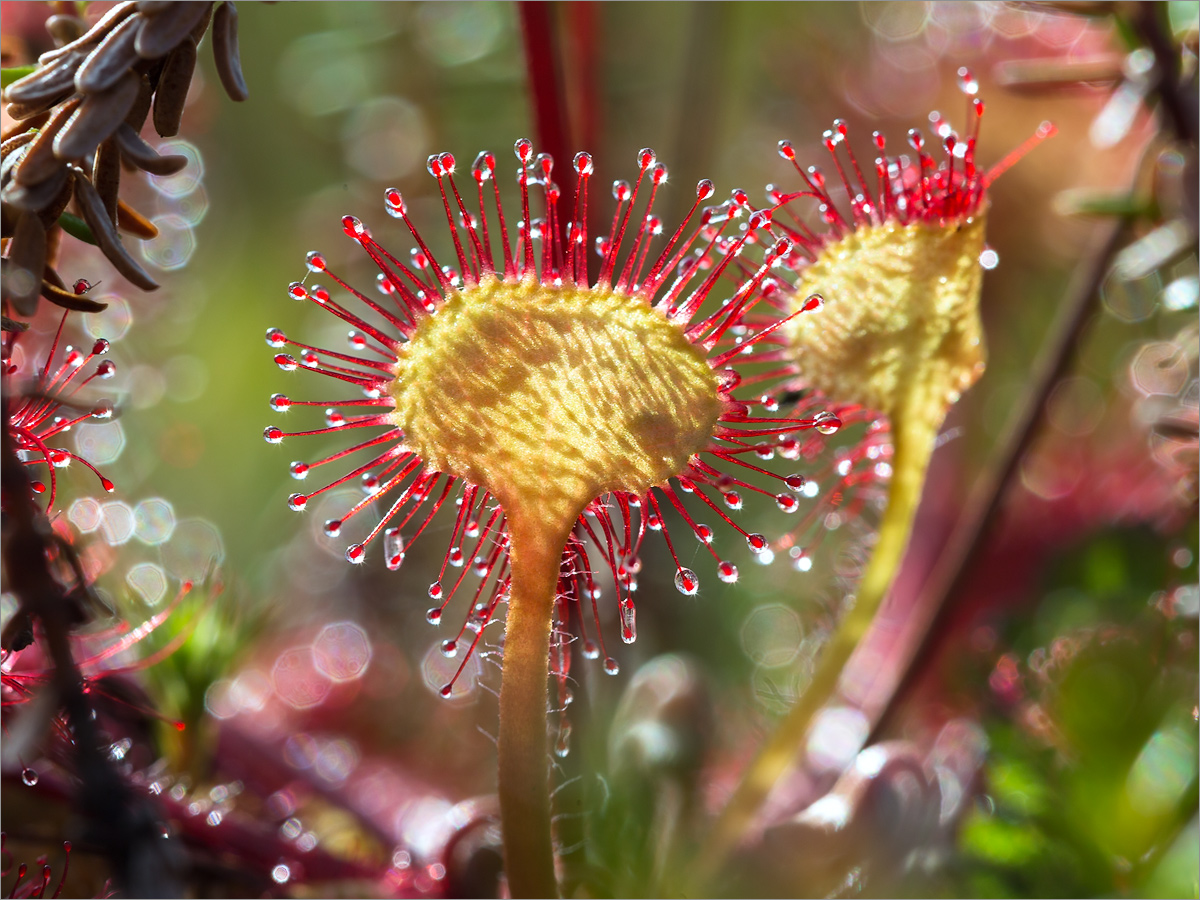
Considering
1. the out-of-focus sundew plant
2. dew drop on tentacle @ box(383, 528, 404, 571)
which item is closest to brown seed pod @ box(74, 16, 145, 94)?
the out-of-focus sundew plant

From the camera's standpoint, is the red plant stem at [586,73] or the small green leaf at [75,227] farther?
the red plant stem at [586,73]

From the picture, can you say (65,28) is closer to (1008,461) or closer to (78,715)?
(78,715)

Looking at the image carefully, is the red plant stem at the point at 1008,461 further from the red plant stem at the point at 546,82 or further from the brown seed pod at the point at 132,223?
the brown seed pod at the point at 132,223

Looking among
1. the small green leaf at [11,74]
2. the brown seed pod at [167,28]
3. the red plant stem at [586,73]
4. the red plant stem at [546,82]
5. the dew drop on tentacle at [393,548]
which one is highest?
the red plant stem at [586,73]

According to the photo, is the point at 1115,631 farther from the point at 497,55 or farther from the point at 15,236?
the point at 497,55

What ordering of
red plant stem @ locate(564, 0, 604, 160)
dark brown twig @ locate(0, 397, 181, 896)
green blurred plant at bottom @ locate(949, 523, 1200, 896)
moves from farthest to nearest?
red plant stem @ locate(564, 0, 604, 160)
green blurred plant at bottom @ locate(949, 523, 1200, 896)
dark brown twig @ locate(0, 397, 181, 896)

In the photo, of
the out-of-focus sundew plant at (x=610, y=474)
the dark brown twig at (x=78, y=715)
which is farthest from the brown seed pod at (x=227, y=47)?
the dark brown twig at (x=78, y=715)

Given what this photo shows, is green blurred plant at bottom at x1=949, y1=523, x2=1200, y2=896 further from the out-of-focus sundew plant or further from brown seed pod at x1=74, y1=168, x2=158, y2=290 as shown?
brown seed pod at x1=74, y1=168, x2=158, y2=290
